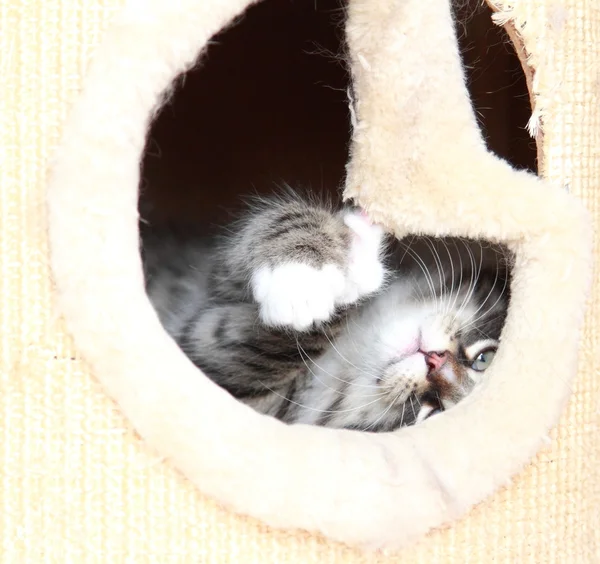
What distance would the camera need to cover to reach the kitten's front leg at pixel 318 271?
2.84ft

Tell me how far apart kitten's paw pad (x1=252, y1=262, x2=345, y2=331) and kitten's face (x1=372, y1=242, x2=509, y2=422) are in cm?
24

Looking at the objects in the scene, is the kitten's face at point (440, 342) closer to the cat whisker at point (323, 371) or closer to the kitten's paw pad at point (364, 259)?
the cat whisker at point (323, 371)

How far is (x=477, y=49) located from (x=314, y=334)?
0.77m

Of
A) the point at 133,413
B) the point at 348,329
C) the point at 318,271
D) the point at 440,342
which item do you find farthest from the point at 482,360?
the point at 133,413

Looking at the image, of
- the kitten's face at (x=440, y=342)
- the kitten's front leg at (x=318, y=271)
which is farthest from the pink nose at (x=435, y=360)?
the kitten's front leg at (x=318, y=271)

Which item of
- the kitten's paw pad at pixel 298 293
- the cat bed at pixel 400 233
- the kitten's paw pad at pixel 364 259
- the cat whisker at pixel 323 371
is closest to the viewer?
the cat bed at pixel 400 233

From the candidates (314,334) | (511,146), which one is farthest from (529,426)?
(511,146)

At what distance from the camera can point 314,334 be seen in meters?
1.10

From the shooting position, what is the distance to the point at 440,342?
3.53 feet

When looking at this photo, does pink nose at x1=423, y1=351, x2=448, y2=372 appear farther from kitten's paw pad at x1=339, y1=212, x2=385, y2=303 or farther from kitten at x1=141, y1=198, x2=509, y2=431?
kitten's paw pad at x1=339, y1=212, x2=385, y2=303

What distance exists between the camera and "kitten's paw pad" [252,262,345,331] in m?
0.86

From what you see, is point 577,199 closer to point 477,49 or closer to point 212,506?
point 212,506

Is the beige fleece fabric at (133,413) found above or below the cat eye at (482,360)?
below

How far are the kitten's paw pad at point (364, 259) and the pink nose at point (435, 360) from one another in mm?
157
